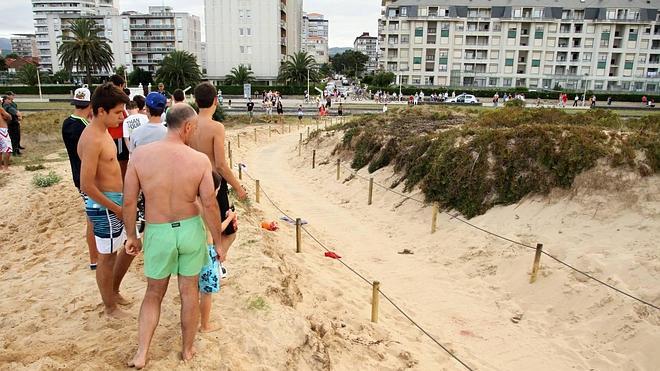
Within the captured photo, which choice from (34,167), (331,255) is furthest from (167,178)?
(34,167)

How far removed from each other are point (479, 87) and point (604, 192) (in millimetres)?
57993

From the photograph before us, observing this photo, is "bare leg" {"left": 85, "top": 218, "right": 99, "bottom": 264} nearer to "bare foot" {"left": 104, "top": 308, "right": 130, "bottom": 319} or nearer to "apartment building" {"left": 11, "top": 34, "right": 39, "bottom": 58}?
"bare foot" {"left": 104, "top": 308, "right": 130, "bottom": 319}

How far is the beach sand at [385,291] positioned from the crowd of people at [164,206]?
0.41 meters

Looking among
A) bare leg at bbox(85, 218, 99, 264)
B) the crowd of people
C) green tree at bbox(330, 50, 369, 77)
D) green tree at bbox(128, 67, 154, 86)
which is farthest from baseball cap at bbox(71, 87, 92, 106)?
green tree at bbox(330, 50, 369, 77)

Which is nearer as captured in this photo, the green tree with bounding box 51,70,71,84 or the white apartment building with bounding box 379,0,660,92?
the white apartment building with bounding box 379,0,660,92

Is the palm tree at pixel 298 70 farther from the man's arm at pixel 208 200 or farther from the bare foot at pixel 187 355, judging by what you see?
the bare foot at pixel 187 355

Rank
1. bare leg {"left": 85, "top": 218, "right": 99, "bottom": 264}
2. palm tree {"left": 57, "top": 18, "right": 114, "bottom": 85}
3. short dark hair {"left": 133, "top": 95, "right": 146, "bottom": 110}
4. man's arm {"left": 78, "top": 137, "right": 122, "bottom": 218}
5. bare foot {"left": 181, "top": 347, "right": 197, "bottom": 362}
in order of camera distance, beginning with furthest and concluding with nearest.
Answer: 1. palm tree {"left": 57, "top": 18, "right": 114, "bottom": 85}
2. short dark hair {"left": 133, "top": 95, "right": 146, "bottom": 110}
3. bare leg {"left": 85, "top": 218, "right": 99, "bottom": 264}
4. man's arm {"left": 78, "top": 137, "right": 122, "bottom": 218}
5. bare foot {"left": 181, "top": 347, "right": 197, "bottom": 362}

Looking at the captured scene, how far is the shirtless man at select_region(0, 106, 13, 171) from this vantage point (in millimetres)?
10027

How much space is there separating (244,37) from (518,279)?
57605mm

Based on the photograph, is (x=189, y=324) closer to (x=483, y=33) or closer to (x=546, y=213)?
(x=546, y=213)

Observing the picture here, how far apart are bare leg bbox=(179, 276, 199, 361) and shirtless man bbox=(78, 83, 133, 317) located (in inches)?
38.6

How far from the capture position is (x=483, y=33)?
61719 millimetres

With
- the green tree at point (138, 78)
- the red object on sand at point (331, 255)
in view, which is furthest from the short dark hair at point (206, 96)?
the green tree at point (138, 78)

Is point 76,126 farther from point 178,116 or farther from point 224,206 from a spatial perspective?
point 178,116
